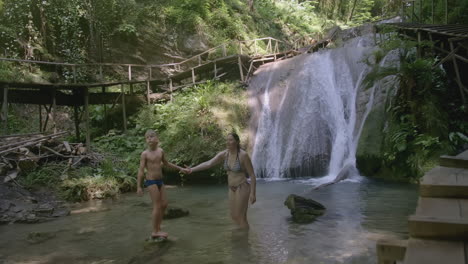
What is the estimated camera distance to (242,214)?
20.0 ft

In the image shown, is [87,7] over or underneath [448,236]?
over

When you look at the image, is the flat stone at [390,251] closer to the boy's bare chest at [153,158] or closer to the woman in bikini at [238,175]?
the woman in bikini at [238,175]

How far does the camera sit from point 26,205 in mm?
9062

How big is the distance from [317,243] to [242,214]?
1241 millimetres

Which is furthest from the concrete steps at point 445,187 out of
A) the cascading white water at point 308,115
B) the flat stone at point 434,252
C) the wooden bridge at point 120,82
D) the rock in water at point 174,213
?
the wooden bridge at point 120,82

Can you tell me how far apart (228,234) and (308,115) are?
899cm

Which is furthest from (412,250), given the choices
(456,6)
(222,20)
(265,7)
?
(265,7)

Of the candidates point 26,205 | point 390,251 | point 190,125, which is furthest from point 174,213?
point 190,125

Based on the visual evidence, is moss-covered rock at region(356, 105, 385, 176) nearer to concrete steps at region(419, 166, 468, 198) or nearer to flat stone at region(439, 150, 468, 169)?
flat stone at region(439, 150, 468, 169)

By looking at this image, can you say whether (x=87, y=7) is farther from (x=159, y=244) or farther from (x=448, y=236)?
(x=448, y=236)

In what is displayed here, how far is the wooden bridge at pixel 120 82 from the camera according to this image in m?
14.6

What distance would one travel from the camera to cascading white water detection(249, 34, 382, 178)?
13023 millimetres

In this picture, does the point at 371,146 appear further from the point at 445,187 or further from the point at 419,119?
the point at 445,187

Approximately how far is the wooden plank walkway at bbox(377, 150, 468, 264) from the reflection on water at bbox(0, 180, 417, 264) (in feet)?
8.86
